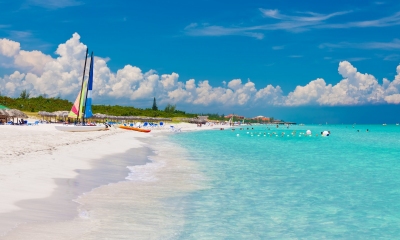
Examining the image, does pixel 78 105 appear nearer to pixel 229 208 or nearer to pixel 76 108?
pixel 76 108

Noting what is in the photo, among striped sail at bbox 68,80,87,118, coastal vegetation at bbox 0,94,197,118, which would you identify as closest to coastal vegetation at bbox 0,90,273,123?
coastal vegetation at bbox 0,94,197,118

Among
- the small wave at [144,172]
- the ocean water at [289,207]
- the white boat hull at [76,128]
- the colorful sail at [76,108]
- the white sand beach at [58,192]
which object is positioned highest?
the colorful sail at [76,108]

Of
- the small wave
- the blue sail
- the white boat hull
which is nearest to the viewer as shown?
the small wave

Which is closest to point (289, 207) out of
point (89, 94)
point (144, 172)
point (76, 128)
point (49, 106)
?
point (144, 172)

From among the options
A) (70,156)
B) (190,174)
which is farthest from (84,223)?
(70,156)

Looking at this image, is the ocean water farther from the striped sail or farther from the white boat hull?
the striped sail

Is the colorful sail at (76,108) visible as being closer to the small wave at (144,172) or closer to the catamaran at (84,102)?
the catamaran at (84,102)

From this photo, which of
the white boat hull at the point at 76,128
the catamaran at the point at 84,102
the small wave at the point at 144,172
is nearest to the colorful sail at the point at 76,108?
the catamaran at the point at 84,102

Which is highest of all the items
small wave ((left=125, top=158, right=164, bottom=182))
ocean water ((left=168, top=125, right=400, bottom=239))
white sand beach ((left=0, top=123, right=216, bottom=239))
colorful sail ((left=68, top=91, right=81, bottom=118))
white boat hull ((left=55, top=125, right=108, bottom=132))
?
colorful sail ((left=68, top=91, right=81, bottom=118))

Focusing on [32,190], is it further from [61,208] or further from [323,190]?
Answer: [323,190]

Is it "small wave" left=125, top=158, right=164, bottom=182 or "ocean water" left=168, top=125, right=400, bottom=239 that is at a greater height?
"small wave" left=125, top=158, right=164, bottom=182

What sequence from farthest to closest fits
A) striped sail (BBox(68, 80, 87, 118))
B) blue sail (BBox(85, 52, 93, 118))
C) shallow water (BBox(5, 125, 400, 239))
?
blue sail (BBox(85, 52, 93, 118)), striped sail (BBox(68, 80, 87, 118)), shallow water (BBox(5, 125, 400, 239))

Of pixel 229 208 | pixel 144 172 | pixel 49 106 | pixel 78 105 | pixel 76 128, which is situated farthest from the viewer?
pixel 49 106

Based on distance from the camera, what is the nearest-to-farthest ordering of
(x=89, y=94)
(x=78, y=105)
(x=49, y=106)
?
(x=78, y=105), (x=89, y=94), (x=49, y=106)
